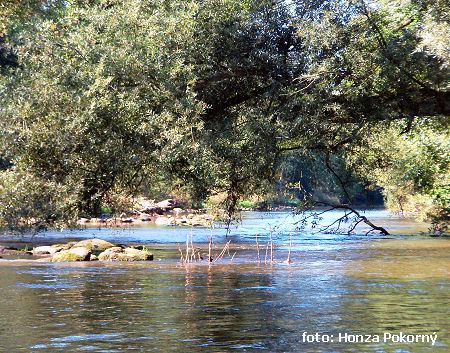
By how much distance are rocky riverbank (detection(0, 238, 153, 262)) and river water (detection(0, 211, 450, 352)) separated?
5.01 ft

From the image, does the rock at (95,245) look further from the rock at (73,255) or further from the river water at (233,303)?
the river water at (233,303)

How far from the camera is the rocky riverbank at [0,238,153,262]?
39.5 metres

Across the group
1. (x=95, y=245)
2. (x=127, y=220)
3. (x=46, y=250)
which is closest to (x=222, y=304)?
(x=95, y=245)

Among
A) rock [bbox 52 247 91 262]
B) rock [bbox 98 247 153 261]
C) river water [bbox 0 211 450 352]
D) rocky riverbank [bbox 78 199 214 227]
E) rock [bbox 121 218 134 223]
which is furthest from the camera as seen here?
rock [bbox 121 218 134 223]

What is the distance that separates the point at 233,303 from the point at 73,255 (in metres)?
17.7

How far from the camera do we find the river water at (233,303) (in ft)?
58.3

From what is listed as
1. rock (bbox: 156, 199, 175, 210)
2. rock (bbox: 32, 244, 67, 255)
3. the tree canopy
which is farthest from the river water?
rock (bbox: 156, 199, 175, 210)

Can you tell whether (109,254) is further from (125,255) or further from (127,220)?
(127,220)

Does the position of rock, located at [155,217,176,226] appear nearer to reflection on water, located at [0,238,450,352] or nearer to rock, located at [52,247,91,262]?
rock, located at [52,247,91,262]

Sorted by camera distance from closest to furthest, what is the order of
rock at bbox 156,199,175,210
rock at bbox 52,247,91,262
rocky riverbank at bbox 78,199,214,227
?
rock at bbox 52,247,91,262 < rocky riverbank at bbox 78,199,214,227 < rock at bbox 156,199,175,210

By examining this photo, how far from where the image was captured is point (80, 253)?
39562 millimetres

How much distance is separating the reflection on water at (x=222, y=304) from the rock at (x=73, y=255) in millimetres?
2180

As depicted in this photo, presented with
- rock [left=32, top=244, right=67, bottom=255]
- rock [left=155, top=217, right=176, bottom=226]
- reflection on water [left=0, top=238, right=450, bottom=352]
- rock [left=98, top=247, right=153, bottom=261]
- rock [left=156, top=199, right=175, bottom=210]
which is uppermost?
rock [left=156, top=199, right=175, bottom=210]

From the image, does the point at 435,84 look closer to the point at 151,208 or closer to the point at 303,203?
the point at 303,203
